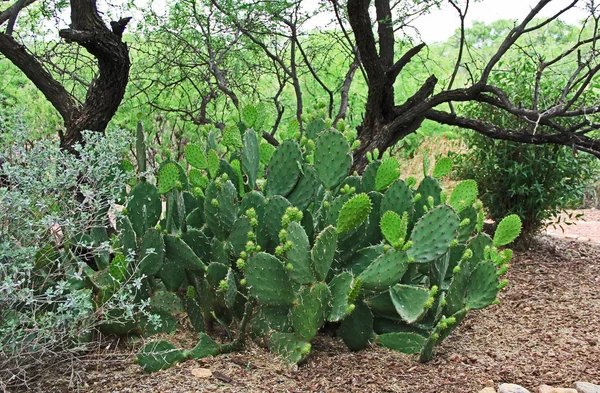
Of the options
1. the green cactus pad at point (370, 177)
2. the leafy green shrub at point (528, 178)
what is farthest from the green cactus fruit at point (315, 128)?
the leafy green shrub at point (528, 178)

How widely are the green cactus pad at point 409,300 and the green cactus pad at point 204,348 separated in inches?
34.1

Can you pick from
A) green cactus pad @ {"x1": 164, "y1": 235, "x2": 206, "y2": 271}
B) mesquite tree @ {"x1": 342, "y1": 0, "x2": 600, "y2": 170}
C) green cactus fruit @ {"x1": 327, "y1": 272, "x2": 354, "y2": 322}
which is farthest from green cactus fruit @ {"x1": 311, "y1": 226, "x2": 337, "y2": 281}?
mesquite tree @ {"x1": 342, "y1": 0, "x2": 600, "y2": 170}

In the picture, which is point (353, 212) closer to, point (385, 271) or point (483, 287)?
point (385, 271)

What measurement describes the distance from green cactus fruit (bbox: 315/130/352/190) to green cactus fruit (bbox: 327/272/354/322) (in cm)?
56

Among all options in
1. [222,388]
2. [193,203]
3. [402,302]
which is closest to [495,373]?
[402,302]

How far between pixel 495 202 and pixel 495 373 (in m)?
3.09

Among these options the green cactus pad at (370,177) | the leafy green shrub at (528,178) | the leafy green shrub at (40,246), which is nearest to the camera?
the leafy green shrub at (40,246)

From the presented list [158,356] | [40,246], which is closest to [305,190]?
[158,356]

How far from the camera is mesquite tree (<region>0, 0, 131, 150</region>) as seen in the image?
4098 mm

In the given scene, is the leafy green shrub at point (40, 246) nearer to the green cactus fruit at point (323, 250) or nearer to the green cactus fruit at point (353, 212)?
the green cactus fruit at point (323, 250)

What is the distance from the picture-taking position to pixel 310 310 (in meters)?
3.00

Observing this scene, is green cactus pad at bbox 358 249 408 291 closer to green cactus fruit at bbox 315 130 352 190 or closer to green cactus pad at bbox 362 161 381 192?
green cactus fruit at bbox 315 130 352 190

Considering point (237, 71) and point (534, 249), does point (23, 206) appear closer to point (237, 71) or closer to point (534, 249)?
point (534, 249)

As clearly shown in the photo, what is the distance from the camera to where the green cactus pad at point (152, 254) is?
10.6 feet
